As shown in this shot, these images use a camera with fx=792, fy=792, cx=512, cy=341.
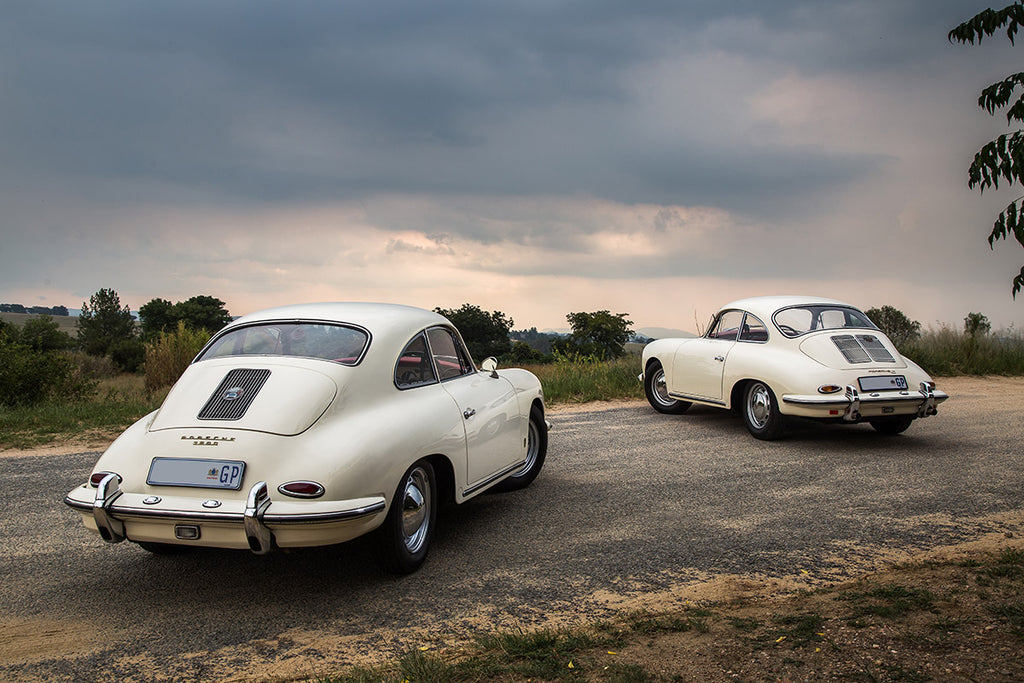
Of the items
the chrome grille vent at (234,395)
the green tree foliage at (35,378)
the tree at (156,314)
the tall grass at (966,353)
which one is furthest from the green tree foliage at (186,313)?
the chrome grille vent at (234,395)

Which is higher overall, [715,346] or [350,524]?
[715,346]

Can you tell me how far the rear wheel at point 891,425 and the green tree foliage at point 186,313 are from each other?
53583 millimetres

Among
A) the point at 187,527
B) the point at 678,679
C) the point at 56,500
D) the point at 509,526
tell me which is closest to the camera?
the point at 678,679

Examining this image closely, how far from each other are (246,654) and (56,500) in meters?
3.96

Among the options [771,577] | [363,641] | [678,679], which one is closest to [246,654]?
[363,641]

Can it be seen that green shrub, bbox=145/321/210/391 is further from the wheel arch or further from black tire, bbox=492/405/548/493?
the wheel arch

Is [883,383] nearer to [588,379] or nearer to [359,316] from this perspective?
[359,316]

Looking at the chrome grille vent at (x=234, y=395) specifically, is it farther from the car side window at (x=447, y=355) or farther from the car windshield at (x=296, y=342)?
the car side window at (x=447, y=355)

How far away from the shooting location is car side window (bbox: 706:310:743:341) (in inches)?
406

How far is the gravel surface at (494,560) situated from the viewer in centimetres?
386

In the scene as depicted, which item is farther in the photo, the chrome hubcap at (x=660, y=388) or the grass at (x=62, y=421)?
the chrome hubcap at (x=660, y=388)

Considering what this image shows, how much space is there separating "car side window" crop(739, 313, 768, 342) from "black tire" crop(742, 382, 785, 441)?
1.95ft

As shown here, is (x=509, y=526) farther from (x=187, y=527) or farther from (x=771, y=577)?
(x=187, y=527)

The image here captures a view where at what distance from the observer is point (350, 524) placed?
4.23 metres
